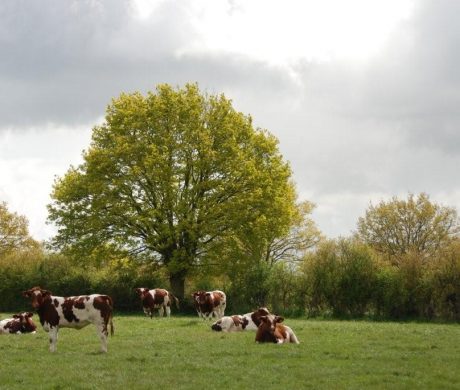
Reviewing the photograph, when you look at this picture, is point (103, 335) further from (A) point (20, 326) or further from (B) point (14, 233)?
(B) point (14, 233)

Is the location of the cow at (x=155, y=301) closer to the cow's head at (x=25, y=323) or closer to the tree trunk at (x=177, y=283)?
the tree trunk at (x=177, y=283)

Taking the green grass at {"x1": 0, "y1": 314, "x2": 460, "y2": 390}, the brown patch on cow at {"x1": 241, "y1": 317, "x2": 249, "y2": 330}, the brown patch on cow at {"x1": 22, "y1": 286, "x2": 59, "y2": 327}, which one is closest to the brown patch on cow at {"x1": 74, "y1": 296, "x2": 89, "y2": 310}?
the brown patch on cow at {"x1": 22, "y1": 286, "x2": 59, "y2": 327}

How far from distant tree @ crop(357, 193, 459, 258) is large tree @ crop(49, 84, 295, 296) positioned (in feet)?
81.2

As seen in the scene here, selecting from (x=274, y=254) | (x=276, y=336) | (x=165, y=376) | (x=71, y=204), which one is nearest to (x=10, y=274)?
(x=71, y=204)

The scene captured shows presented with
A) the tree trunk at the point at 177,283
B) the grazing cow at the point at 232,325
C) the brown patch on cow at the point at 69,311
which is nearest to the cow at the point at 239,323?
the grazing cow at the point at 232,325

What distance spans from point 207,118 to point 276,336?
25.3 meters

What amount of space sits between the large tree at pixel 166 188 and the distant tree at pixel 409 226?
24.7 metres

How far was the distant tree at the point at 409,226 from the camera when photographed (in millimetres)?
64312

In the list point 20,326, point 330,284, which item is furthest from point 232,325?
point 330,284

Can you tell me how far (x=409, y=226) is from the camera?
65188mm

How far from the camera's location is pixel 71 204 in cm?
4322

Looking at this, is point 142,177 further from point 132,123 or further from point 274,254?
point 274,254

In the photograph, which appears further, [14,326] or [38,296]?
[14,326]

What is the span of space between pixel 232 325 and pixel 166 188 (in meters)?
17.4
